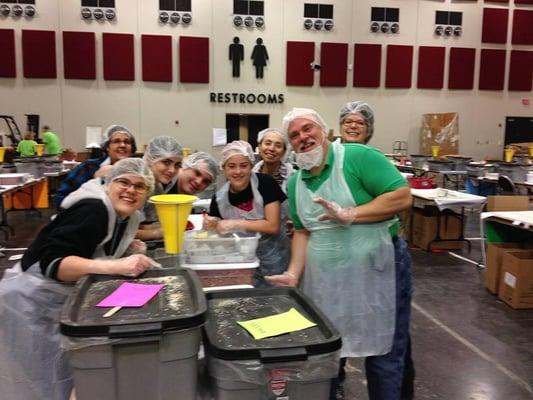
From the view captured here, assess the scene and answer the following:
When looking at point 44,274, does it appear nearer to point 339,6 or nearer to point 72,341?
point 72,341

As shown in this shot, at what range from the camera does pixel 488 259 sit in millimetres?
4129

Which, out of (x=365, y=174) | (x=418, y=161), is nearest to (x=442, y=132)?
(x=418, y=161)

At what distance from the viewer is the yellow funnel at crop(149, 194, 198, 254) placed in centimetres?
174

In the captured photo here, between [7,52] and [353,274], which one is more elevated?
[7,52]

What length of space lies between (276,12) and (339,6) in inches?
63.0

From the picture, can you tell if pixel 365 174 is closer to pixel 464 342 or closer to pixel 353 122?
pixel 353 122

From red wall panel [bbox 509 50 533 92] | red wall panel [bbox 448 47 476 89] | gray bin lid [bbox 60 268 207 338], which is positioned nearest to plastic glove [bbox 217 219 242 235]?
gray bin lid [bbox 60 268 207 338]

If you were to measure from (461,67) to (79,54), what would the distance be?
9496 millimetres

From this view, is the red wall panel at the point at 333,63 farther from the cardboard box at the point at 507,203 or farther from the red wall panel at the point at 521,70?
the cardboard box at the point at 507,203

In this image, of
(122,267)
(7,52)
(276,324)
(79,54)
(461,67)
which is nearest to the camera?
(276,324)

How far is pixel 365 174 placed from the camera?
1.71 meters

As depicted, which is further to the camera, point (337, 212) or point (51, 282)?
point (337, 212)

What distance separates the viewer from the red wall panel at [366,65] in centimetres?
1137

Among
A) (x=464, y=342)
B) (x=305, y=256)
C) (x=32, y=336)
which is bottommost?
(x=464, y=342)
